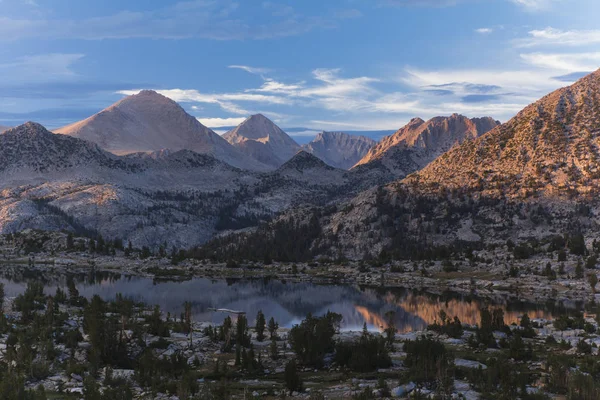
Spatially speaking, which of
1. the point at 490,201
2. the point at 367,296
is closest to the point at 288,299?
the point at 367,296

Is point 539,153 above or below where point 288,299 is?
above

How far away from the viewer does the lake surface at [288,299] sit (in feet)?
227

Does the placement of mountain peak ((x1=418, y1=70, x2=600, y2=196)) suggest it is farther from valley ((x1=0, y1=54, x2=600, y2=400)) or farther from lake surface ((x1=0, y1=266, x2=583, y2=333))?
lake surface ((x1=0, y1=266, x2=583, y2=333))

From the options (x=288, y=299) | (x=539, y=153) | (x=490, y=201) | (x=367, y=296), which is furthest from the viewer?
(x=539, y=153)

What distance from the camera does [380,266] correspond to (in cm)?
12031

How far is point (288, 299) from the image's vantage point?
287 ft

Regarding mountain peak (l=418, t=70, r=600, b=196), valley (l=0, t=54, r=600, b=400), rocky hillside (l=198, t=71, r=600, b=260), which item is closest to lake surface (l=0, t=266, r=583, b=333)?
valley (l=0, t=54, r=600, b=400)

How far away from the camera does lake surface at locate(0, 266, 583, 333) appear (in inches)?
2724

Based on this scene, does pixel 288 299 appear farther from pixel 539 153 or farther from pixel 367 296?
pixel 539 153

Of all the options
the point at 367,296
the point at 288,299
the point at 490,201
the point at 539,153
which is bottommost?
the point at 288,299

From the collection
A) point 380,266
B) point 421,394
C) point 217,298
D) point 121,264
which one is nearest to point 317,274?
point 380,266

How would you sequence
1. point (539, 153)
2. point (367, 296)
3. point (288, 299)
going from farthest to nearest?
point (539, 153), point (367, 296), point (288, 299)

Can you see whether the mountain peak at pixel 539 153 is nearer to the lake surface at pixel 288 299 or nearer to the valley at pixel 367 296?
the valley at pixel 367 296

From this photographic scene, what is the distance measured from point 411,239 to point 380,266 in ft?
88.7
